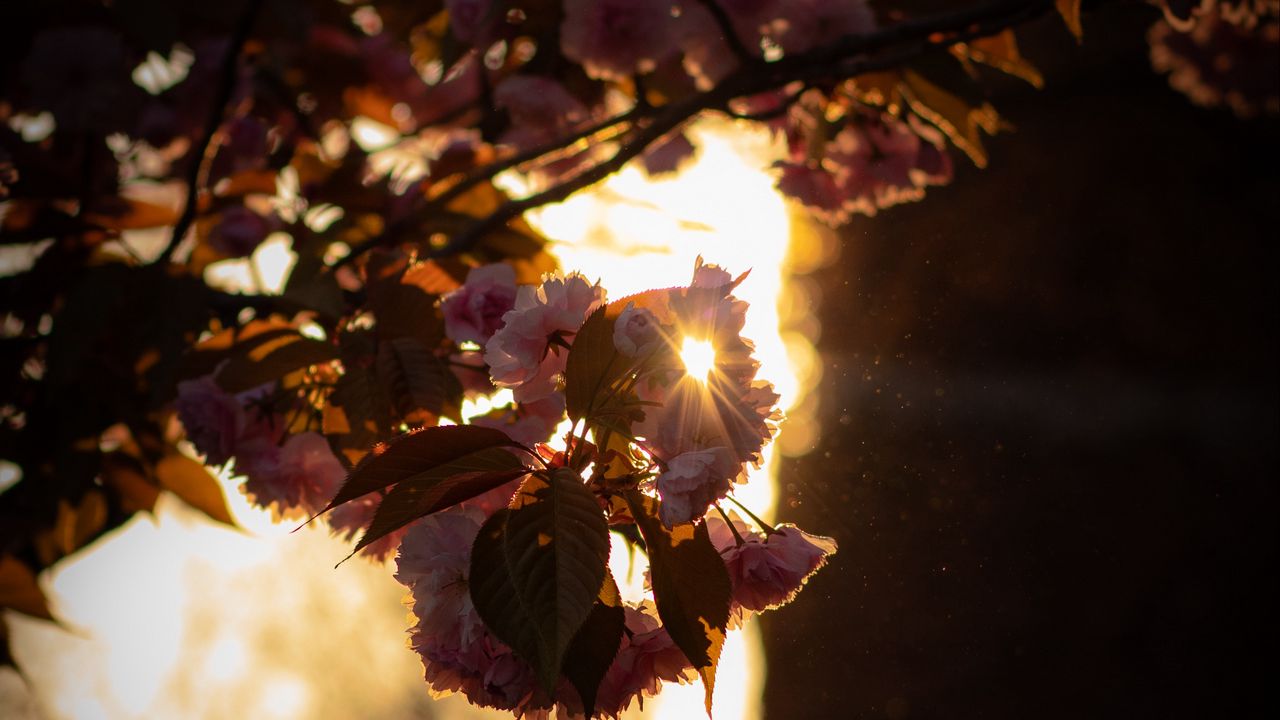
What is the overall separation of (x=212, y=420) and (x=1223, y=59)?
1585 mm

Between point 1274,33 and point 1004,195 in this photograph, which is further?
point 1004,195

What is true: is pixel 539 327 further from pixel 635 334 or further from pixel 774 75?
pixel 774 75

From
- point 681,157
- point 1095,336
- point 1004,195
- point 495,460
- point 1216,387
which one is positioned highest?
point 495,460

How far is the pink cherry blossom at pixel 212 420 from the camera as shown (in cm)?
84

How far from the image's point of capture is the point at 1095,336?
1650 millimetres

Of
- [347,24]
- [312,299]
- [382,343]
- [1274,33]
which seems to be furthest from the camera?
[347,24]

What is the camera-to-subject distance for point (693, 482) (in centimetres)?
→ 43

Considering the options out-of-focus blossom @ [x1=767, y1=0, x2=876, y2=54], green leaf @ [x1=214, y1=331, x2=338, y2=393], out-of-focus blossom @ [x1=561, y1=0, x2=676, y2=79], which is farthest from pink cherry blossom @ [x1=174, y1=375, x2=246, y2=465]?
out-of-focus blossom @ [x1=767, y1=0, x2=876, y2=54]

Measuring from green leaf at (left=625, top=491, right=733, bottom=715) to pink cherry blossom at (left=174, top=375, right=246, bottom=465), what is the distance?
1.70 ft

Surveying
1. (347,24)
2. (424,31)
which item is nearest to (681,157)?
(424,31)

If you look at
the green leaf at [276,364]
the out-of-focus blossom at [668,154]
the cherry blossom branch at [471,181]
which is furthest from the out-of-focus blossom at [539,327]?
the out-of-focus blossom at [668,154]

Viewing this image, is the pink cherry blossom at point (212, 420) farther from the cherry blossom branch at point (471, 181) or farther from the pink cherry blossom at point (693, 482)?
the pink cherry blossom at point (693, 482)

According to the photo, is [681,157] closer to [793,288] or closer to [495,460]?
[793,288]

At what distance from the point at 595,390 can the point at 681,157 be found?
1.16 meters
